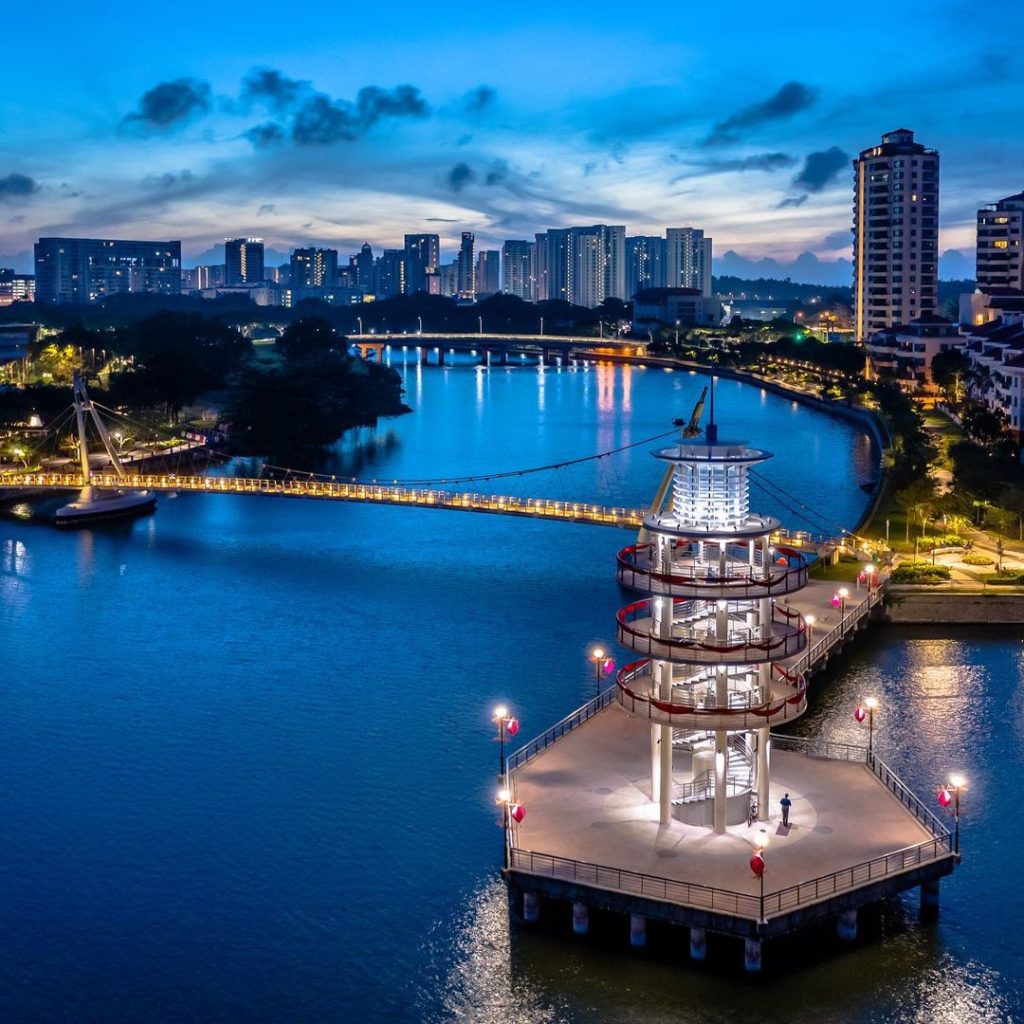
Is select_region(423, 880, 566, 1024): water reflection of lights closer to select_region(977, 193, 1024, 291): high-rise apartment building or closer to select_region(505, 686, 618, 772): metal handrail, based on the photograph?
select_region(505, 686, 618, 772): metal handrail

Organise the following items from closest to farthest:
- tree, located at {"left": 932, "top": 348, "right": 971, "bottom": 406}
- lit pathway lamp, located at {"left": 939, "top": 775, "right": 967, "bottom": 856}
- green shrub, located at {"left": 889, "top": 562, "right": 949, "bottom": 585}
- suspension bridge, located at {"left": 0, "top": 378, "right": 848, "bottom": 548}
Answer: lit pathway lamp, located at {"left": 939, "top": 775, "right": 967, "bottom": 856} → green shrub, located at {"left": 889, "top": 562, "right": 949, "bottom": 585} → suspension bridge, located at {"left": 0, "top": 378, "right": 848, "bottom": 548} → tree, located at {"left": 932, "top": 348, "right": 971, "bottom": 406}

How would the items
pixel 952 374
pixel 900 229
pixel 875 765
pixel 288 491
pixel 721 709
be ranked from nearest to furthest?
pixel 721 709 < pixel 875 765 < pixel 288 491 < pixel 952 374 < pixel 900 229

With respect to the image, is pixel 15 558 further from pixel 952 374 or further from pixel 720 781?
pixel 952 374

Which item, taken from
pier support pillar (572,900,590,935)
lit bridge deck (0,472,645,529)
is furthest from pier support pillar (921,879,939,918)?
lit bridge deck (0,472,645,529)

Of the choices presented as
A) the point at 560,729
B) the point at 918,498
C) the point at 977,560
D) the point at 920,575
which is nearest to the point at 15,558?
the point at 560,729

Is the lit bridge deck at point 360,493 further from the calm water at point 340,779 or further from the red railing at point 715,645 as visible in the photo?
the red railing at point 715,645

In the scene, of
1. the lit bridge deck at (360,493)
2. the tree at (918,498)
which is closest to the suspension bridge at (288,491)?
the lit bridge deck at (360,493)
